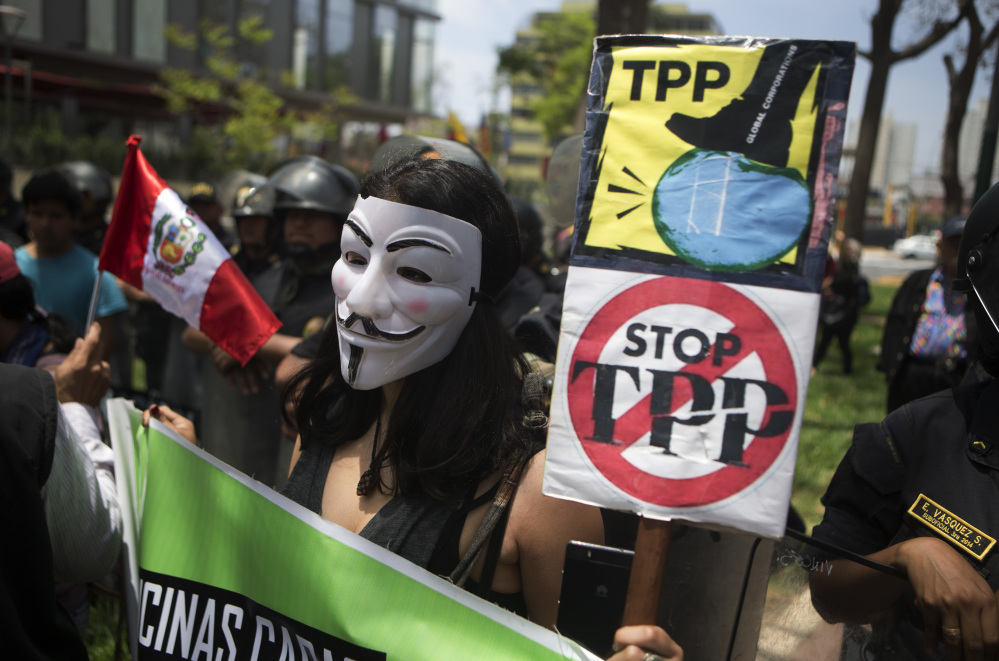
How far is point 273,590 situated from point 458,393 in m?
0.55

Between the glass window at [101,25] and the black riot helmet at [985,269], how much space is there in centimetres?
3254

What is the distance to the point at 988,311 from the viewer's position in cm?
152

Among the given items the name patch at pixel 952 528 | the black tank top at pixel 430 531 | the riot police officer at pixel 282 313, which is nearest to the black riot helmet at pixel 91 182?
the riot police officer at pixel 282 313

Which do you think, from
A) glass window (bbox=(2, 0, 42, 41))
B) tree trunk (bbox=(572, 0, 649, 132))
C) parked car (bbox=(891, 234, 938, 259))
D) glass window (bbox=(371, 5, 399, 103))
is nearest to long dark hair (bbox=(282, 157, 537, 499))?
tree trunk (bbox=(572, 0, 649, 132))

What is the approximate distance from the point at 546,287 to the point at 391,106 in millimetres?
36320

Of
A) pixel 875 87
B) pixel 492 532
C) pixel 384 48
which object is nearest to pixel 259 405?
pixel 492 532

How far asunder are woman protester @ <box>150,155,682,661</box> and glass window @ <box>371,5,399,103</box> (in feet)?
126

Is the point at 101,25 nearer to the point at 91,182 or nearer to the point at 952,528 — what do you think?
the point at 91,182

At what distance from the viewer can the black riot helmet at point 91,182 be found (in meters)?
5.44

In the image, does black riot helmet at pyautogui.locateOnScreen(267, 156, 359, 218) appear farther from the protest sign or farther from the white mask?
the protest sign

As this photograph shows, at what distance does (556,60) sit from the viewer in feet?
114

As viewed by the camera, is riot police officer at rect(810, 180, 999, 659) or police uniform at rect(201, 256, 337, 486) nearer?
riot police officer at rect(810, 180, 999, 659)

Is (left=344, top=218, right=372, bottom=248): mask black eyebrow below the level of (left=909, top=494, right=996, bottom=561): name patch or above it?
above

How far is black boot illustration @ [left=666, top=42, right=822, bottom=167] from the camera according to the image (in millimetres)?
1120
